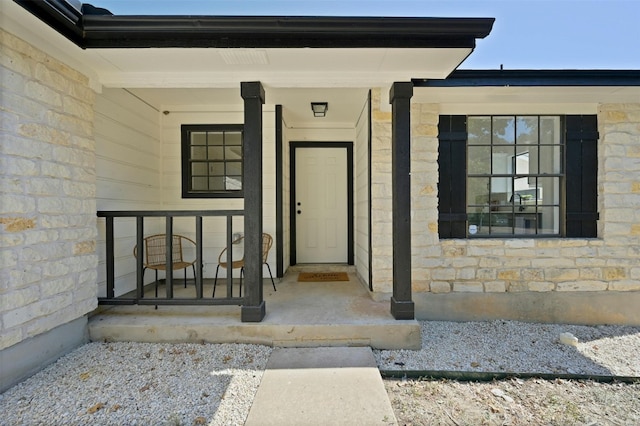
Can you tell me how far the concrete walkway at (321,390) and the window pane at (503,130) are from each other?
2.71 m

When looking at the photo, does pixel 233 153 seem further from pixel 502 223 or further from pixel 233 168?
pixel 502 223

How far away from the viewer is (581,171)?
134 inches

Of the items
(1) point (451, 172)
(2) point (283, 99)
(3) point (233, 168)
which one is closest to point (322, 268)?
(3) point (233, 168)

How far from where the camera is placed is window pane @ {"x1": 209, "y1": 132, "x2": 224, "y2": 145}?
4.21 meters

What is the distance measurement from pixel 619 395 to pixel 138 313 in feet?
12.7

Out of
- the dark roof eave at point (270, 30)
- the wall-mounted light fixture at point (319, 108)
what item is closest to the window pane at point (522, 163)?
the dark roof eave at point (270, 30)

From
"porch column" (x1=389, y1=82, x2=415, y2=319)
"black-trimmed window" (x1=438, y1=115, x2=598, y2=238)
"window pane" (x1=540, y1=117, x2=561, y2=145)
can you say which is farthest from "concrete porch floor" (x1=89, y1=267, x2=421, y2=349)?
"window pane" (x1=540, y1=117, x2=561, y2=145)

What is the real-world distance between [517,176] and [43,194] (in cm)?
441

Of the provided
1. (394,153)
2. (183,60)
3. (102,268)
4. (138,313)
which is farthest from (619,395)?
(102,268)

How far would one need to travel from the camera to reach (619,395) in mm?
2131

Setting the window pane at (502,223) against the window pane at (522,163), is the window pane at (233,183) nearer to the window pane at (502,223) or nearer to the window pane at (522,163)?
the window pane at (502,223)

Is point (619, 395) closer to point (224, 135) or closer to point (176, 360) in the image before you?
point (176, 360)

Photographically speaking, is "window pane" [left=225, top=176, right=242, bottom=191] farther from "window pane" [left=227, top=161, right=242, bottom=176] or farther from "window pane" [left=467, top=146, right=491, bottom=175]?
"window pane" [left=467, top=146, right=491, bottom=175]

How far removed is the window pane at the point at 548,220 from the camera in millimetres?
3484
